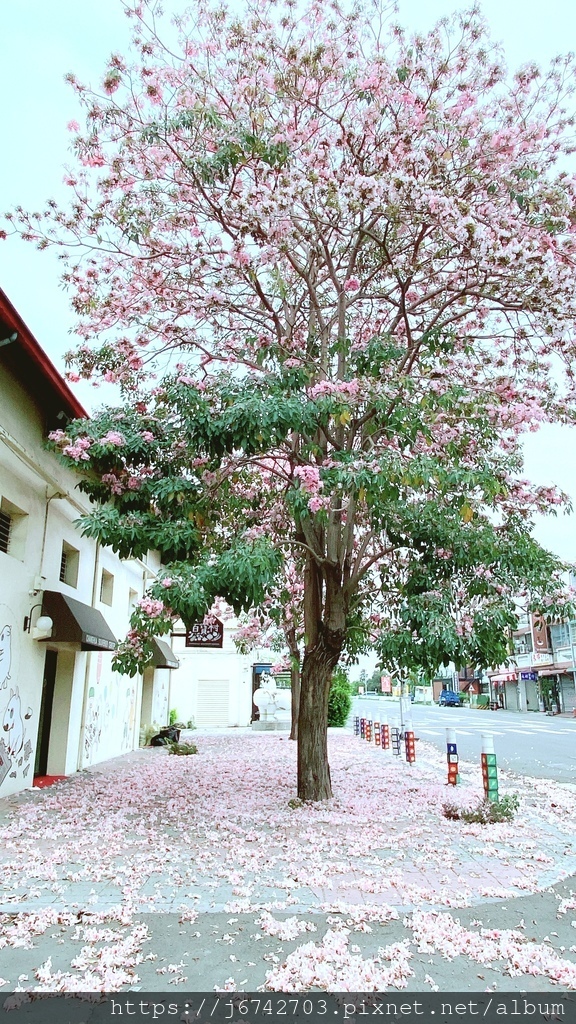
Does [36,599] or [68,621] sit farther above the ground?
[36,599]

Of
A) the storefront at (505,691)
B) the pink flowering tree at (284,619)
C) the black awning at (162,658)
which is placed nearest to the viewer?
the pink flowering tree at (284,619)

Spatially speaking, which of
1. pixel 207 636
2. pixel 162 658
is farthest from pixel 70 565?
pixel 162 658

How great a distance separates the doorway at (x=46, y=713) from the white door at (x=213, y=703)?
17.2 metres

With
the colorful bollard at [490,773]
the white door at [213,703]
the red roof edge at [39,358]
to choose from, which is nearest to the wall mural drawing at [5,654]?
the red roof edge at [39,358]

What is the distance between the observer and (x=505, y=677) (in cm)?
5656

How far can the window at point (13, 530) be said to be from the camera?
8859mm

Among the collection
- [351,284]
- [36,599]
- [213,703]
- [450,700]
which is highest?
[351,284]

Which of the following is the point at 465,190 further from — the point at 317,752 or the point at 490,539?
the point at 317,752

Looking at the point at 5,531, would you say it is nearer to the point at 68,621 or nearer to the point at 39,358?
the point at 68,621

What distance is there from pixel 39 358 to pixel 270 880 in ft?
20.2

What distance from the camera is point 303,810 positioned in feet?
26.0

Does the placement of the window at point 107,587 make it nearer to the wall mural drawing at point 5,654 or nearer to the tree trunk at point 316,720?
the wall mural drawing at point 5,654

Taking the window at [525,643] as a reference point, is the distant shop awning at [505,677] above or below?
below

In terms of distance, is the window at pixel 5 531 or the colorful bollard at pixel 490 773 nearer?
the colorful bollard at pixel 490 773
